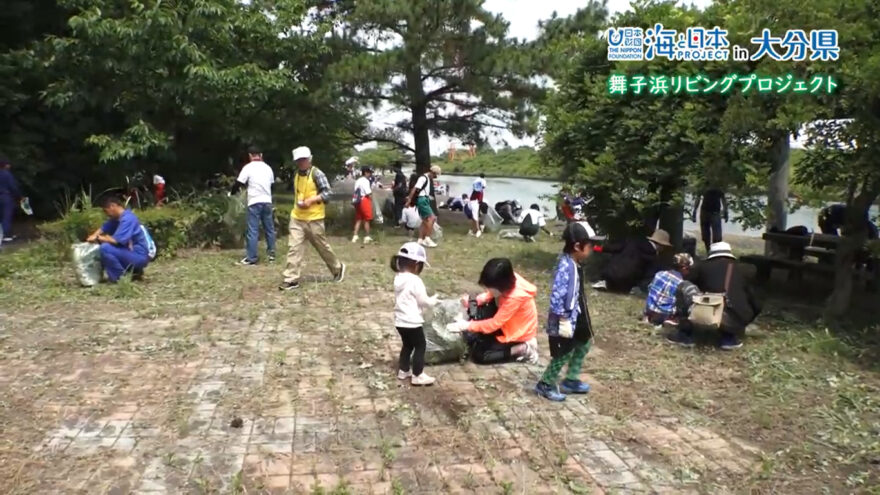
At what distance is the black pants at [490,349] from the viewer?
17.9ft

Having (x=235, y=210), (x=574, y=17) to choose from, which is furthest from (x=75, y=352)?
A: (x=574, y=17)

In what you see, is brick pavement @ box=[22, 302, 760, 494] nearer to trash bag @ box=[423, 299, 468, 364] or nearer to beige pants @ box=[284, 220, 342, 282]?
trash bag @ box=[423, 299, 468, 364]

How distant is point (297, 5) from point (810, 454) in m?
12.3

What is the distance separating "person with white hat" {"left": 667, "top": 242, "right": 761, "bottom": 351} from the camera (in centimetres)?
591

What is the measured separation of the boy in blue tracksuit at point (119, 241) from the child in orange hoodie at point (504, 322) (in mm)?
4422

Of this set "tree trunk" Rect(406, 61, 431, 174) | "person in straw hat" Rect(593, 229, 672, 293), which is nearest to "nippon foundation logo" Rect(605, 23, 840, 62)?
"person in straw hat" Rect(593, 229, 672, 293)

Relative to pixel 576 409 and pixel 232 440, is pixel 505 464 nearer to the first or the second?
pixel 576 409

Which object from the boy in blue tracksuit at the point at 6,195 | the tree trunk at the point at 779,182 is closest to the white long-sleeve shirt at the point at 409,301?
the tree trunk at the point at 779,182

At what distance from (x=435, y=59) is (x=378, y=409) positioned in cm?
1123

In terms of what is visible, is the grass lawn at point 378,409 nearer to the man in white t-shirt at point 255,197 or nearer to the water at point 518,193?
the man in white t-shirt at point 255,197

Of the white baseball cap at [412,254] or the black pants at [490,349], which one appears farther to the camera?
the black pants at [490,349]

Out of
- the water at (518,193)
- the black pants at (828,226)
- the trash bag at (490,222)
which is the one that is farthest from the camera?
the trash bag at (490,222)

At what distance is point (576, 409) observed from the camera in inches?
179

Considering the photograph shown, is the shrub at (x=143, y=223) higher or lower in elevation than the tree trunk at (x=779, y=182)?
lower
